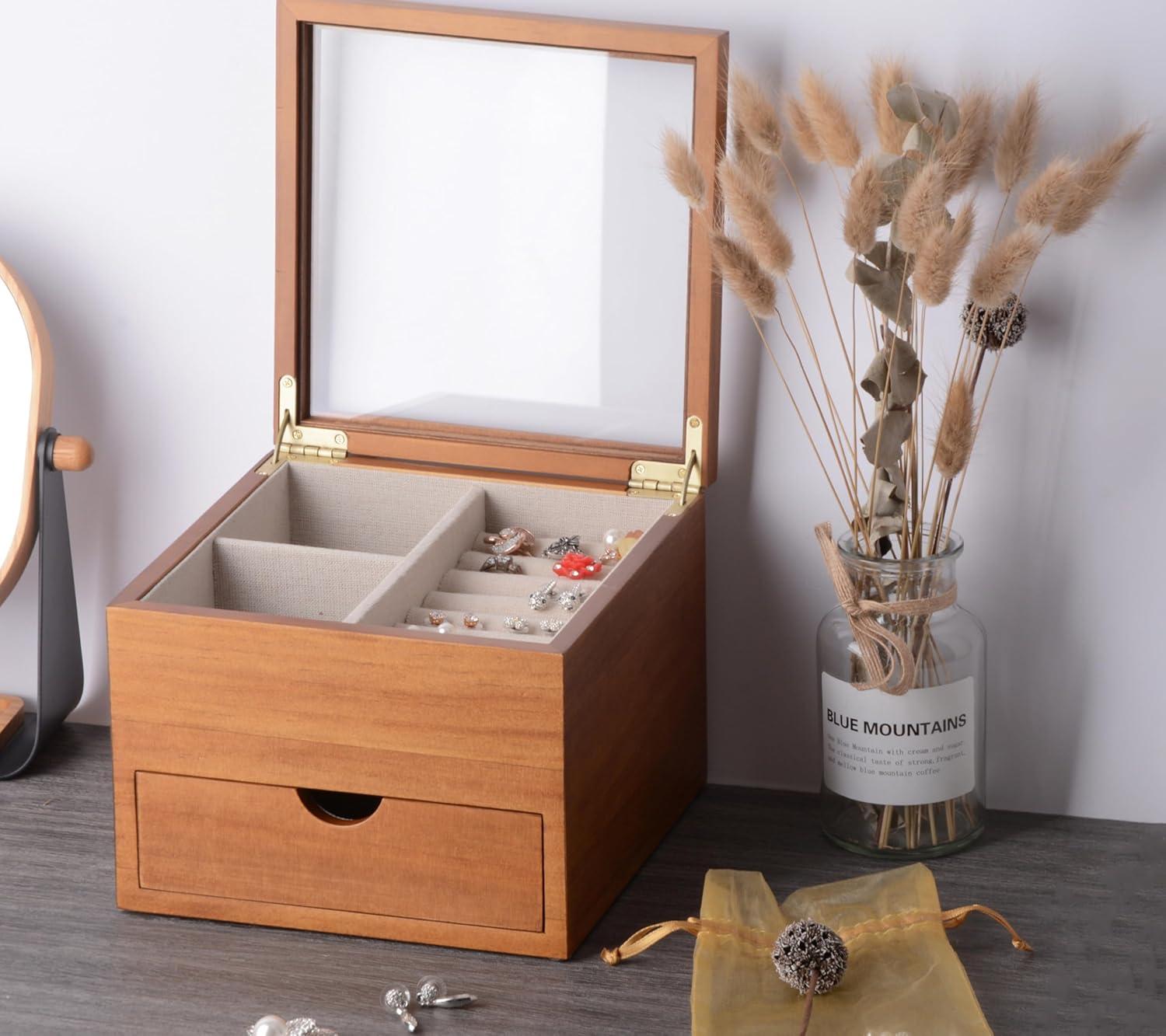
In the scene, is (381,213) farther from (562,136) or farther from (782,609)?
(782,609)

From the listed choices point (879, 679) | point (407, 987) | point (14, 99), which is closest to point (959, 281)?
point (879, 679)

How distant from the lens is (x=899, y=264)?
4.26ft

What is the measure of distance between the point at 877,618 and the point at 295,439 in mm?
526

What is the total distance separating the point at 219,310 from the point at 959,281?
0.64m

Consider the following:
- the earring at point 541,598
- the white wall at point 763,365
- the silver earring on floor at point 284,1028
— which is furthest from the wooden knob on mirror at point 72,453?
the silver earring on floor at point 284,1028

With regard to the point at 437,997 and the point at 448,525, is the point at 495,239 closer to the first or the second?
the point at 448,525

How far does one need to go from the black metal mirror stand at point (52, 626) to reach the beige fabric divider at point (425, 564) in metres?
0.31

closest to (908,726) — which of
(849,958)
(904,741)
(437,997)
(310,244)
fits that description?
(904,741)

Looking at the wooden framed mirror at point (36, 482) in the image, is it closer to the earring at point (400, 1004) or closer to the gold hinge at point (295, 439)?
the gold hinge at point (295, 439)

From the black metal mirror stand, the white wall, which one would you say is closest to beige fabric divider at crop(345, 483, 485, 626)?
the white wall

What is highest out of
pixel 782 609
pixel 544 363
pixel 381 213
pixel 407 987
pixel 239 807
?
pixel 381 213

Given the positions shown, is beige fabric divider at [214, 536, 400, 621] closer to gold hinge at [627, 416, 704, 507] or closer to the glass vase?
gold hinge at [627, 416, 704, 507]

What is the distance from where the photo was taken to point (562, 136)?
55.7 inches

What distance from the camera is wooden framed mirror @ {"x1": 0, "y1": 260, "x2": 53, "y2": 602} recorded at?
4.89ft
